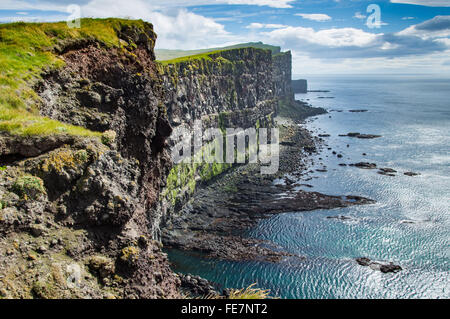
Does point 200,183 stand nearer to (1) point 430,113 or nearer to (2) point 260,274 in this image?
(2) point 260,274

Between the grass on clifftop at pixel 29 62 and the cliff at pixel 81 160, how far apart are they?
6cm

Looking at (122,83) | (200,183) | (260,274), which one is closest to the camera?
(122,83)

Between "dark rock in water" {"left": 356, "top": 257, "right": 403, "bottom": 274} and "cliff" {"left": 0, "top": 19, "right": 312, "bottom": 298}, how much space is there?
30516 millimetres

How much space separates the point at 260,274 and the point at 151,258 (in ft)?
94.9

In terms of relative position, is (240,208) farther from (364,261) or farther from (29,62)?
(29,62)

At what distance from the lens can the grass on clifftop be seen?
1582 centimetres

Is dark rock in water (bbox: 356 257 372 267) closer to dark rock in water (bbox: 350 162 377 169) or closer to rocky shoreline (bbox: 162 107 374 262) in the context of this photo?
rocky shoreline (bbox: 162 107 374 262)

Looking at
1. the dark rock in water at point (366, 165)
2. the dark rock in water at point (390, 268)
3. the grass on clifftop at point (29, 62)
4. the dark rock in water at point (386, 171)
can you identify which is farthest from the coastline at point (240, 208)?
the grass on clifftop at point (29, 62)

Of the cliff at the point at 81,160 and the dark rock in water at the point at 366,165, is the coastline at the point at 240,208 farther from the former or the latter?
the cliff at the point at 81,160

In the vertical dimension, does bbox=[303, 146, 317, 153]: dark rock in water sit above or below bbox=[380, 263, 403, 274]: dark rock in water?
above

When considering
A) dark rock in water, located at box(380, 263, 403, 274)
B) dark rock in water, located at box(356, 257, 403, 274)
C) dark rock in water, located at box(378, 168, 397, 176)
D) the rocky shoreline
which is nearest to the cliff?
the rocky shoreline

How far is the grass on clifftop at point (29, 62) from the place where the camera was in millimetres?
15820

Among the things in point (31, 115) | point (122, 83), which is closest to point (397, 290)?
point (122, 83)
